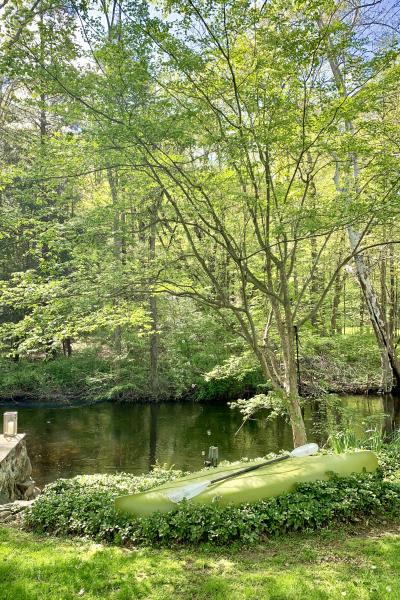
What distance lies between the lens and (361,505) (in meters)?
4.32

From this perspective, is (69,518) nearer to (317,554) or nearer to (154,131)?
(317,554)

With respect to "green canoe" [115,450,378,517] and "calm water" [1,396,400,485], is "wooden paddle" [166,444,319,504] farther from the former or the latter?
"calm water" [1,396,400,485]

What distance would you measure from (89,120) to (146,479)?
4472 mm

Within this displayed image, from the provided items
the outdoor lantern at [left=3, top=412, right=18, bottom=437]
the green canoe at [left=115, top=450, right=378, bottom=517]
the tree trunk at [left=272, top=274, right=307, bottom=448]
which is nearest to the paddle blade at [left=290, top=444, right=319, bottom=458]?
the green canoe at [left=115, top=450, right=378, bottom=517]

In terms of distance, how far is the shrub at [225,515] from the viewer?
3.93 metres

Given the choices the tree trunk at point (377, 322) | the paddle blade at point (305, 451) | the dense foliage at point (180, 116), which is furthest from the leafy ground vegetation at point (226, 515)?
the tree trunk at point (377, 322)

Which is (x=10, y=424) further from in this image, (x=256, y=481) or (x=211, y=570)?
(x=211, y=570)

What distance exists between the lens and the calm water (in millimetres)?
9289

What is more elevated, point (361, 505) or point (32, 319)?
point (32, 319)

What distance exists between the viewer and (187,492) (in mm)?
4281

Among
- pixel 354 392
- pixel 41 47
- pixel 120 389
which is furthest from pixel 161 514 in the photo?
pixel 354 392

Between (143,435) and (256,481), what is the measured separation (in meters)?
7.32

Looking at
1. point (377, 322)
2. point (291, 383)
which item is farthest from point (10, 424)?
point (377, 322)

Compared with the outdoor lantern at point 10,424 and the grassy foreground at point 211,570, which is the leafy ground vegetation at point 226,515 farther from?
the outdoor lantern at point 10,424
